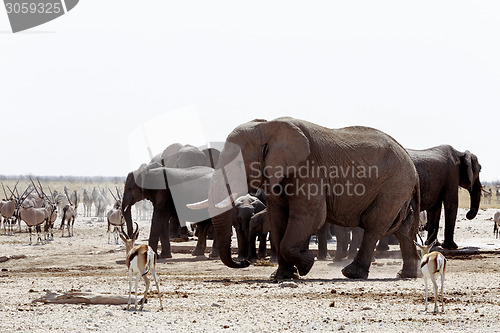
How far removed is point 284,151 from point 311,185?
2.82ft

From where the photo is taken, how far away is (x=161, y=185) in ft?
71.6

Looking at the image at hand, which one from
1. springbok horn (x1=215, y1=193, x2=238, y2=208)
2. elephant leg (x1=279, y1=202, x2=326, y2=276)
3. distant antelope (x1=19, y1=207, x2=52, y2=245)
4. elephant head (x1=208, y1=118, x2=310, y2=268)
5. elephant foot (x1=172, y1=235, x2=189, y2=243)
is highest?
elephant head (x1=208, y1=118, x2=310, y2=268)

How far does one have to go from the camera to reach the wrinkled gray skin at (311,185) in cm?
1435

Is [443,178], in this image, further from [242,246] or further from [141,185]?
[141,185]

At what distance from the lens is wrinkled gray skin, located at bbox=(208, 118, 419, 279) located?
47.1 ft

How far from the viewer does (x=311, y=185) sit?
14.6 meters

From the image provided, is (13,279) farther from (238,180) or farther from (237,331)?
(237,331)

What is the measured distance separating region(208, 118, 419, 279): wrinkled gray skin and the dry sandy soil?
26.2 inches

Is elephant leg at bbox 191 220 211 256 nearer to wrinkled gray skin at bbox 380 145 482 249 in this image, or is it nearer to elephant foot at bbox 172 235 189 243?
elephant foot at bbox 172 235 189 243

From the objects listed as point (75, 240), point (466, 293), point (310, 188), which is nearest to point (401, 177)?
point (310, 188)

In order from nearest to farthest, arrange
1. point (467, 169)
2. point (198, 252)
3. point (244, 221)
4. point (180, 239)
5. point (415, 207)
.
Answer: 1. point (415, 207)
2. point (244, 221)
3. point (198, 252)
4. point (467, 169)
5. point (180, 239)

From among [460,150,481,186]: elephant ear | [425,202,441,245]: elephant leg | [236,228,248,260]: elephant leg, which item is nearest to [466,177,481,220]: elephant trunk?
[460,150,481,186]: elephant ear

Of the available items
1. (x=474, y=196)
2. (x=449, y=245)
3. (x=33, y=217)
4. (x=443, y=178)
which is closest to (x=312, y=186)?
(x=443, y=178)

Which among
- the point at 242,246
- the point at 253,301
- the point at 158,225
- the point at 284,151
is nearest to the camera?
the point at 253,301
